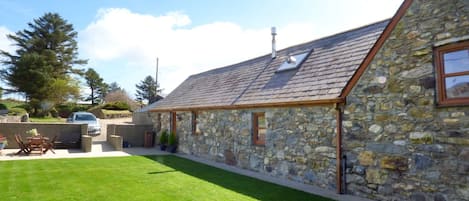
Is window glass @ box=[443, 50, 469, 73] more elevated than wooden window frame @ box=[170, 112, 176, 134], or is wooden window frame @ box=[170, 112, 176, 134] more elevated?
window glass @ box=[443, 50, 469, 73]

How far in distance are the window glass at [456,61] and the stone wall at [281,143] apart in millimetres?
2824

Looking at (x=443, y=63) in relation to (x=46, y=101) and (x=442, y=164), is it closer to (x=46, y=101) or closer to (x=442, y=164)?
(x=442, y=164)

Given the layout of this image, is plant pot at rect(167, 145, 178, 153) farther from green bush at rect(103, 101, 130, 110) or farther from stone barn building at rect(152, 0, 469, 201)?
green bush at rect(103, 101, 130, 110)

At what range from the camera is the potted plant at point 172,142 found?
1697cm

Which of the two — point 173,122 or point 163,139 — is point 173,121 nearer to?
point 173,122

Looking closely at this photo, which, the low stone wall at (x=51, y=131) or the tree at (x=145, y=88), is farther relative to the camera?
the tree at (x=145, y=88)

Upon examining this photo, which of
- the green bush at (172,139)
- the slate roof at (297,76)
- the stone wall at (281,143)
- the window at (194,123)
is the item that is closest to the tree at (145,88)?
the green bush at (172,139)

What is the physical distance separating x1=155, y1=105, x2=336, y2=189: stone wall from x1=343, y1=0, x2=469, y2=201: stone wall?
0.73 metres

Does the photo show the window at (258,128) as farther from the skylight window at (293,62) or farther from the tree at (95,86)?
the tree at (95,86)

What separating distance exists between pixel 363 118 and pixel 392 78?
3.70 feet

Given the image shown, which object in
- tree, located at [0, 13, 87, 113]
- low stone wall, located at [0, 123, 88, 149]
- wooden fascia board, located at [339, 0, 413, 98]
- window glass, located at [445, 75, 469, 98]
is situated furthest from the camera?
tree, located at [0, 13, 87, 113]

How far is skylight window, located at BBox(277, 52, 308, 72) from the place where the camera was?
38.4 feet

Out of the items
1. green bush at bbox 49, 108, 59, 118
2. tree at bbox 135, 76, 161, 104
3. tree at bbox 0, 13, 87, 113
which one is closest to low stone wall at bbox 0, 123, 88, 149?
tree at bbox 0, 13, 87, 113

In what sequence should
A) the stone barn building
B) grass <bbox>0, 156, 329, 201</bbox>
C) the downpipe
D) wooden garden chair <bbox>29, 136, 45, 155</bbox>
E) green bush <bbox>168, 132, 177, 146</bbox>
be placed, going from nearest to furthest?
the stone barn building < grass <bbox>0, 156, 329, 201</bbox> < the downpipe < wooden garden chair <bbox>29, 136, 45, 155</bbox> < green bush <bbox>168, 132, 177, 146</bbox>
